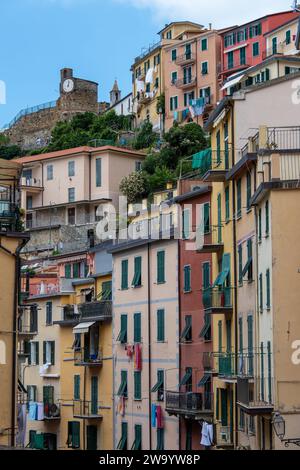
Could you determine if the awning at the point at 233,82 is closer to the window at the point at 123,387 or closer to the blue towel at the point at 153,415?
the window at the point at 123,387

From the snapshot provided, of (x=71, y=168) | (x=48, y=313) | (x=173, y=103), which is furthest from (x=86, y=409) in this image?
(x=173, y=103)

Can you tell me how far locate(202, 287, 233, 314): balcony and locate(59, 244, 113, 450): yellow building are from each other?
14741mm

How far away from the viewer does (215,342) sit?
1973 inches

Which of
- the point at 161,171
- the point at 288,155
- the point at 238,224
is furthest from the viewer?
the point at 161,171

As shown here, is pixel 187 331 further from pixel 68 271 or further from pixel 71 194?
pixel 71 194

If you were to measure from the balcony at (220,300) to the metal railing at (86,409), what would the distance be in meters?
16.1

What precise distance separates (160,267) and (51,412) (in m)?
13.9

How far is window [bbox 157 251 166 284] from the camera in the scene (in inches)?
2237

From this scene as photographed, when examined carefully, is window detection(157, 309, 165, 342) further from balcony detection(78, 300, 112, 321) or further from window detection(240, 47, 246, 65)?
window detection(240, 47, 246, 65)

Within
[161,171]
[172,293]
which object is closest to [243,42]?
[161,171]

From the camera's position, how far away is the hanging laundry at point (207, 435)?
4891 cm

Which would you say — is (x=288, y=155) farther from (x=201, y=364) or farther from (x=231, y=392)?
(x=201, y=364)

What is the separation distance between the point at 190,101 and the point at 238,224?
7224cm

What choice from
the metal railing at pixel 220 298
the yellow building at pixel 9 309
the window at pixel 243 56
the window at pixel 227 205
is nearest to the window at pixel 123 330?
the metal railing at pixel 220 298
